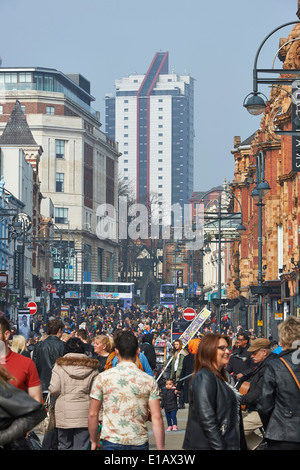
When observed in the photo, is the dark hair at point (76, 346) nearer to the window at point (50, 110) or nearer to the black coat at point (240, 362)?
the black coat at point (240, 362)

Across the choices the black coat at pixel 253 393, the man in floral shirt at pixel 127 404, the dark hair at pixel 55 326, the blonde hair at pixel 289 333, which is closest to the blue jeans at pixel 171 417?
the dark hair at pixel 55 326

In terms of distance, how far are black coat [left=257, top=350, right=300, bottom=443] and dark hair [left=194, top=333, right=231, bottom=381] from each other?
49 cm

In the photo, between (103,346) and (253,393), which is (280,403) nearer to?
(253,393)

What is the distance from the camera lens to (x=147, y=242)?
18362cm

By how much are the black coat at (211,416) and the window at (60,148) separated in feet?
417

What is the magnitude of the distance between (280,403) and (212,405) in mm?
840

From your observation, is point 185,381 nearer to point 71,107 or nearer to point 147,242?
point 71,107

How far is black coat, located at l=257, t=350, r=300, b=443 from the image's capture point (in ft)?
26.4

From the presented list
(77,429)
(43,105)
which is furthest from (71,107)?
(77,429)

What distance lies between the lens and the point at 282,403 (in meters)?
8.16

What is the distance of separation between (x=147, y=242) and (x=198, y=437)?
176123 mm

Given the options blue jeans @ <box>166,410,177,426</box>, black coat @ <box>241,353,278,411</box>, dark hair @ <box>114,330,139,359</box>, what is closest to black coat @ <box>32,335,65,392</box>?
black coat @ <box>241,353,278,411</box>

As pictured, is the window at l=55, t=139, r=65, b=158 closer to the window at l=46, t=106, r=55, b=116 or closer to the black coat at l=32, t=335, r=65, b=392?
the window at l=46, t=106, r=55, b=116

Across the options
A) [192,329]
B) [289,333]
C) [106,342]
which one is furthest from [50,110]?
[289,333]
